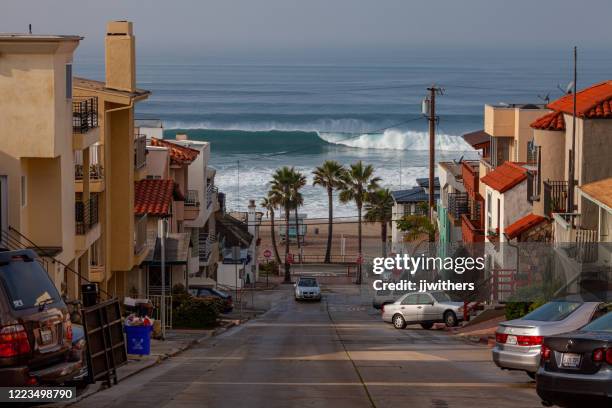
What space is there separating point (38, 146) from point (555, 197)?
1680 centimetres

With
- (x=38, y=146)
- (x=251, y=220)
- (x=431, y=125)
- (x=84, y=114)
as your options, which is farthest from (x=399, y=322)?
(x=251, y=220)

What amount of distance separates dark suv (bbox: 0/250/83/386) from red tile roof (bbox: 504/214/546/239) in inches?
1078

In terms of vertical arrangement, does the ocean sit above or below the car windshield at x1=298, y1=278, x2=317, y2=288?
above

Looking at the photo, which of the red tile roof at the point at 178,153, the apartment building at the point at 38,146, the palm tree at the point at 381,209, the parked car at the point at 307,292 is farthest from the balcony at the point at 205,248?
the apartment building at the point at 38,146

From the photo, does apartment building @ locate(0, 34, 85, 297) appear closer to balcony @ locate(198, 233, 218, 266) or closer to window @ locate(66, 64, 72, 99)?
window @ locate(66, 64, 72, 99)

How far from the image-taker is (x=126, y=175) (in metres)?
39.1

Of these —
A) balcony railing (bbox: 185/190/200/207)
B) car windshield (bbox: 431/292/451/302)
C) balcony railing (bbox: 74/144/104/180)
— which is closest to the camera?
balcony railing (bbox: 74/144/104/180)

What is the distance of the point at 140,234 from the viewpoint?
1645 inches

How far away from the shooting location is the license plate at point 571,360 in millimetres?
14080

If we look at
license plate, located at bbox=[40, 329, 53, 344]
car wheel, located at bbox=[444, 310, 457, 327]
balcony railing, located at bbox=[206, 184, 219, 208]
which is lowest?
car wheel, located at bbox=[444, 310, 457, 327]

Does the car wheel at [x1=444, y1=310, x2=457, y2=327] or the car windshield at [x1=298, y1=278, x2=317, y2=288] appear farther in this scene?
the car windshield at [x1=298, y1=278, x2=317, y2=288]

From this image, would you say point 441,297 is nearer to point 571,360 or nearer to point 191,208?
point 191,208

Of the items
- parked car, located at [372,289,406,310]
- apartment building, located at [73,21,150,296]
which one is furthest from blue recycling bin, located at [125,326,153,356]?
parked car, located at [372,289,406,310]

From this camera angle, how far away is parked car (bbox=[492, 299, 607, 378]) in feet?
62.5
